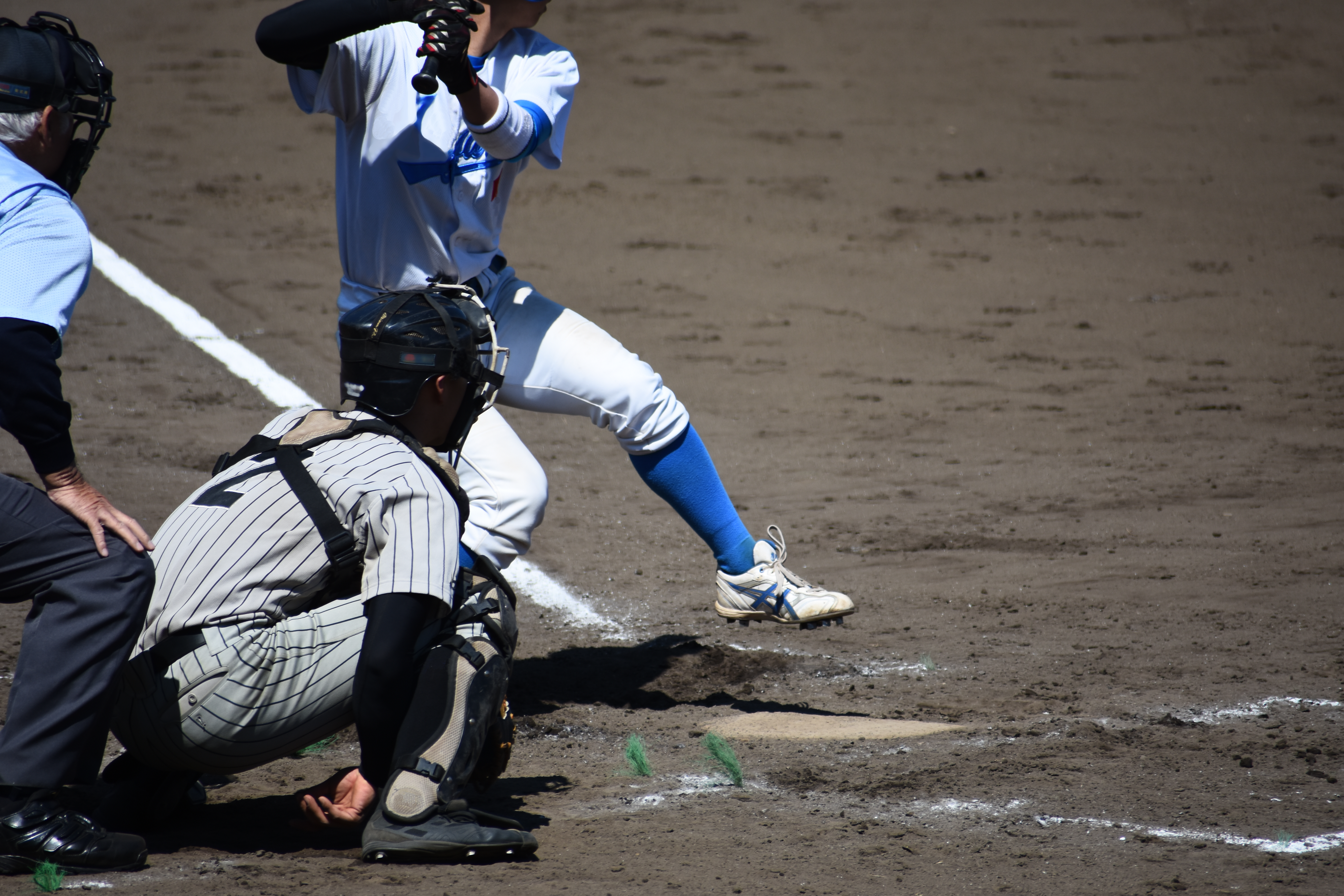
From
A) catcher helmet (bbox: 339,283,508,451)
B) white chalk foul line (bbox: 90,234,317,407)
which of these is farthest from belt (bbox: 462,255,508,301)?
white chalk foul line (bbox: 90,234,317,407)

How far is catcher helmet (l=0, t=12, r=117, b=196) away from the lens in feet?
7.09

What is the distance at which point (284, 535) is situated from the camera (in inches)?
85.7

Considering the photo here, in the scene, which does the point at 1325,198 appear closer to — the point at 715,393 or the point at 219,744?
the point at 715,393

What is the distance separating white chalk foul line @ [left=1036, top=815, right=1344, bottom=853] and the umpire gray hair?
2.21m

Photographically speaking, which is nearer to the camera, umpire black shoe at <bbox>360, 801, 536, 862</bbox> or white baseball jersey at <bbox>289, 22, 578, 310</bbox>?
umpire black shoe at <bbox>360, 801, 536, 862</bbox>

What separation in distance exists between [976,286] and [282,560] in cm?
683

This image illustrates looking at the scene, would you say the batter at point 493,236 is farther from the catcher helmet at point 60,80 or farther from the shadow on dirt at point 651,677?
the catcher helmet at point 60,80

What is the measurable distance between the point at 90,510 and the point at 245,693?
15.3 inches

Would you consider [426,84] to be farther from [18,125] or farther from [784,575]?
[784,575]

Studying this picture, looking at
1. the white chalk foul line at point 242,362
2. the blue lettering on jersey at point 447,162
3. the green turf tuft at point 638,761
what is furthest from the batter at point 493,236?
the white chalk foul line at point 242,362

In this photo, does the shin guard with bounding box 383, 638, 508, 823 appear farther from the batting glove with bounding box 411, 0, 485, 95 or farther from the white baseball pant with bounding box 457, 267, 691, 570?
the batting glove with bounding box 411, 0, 485, 95

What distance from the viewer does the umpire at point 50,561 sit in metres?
2.01

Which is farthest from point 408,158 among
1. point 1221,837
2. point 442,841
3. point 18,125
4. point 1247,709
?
point 1247,709

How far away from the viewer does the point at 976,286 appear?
27.5ft
